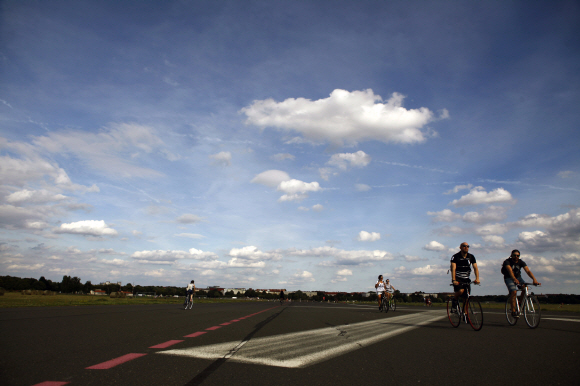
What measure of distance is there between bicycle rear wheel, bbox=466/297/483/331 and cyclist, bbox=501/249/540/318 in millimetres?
1508

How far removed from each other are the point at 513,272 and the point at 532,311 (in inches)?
43.9

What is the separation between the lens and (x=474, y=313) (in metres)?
9.54

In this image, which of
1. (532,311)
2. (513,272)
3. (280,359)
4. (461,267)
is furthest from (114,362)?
(513,272)

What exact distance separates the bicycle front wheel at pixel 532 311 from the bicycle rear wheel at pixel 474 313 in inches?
61.6

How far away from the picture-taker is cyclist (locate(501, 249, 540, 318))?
10.3 m

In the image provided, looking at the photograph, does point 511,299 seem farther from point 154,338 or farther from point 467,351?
point 154,338

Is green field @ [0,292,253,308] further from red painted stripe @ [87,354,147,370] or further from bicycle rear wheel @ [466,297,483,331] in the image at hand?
bicycle rear wheel @ [466,297,483,331]

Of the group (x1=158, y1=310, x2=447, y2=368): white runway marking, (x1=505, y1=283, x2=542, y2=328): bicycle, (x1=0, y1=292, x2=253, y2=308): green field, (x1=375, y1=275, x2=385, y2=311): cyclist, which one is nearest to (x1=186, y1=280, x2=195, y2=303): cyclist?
(x1=0, y1=292, x2=253, y2=308): green field

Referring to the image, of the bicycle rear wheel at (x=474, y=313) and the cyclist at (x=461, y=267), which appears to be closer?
the bicycle rear wheel at (x=474, y=313)

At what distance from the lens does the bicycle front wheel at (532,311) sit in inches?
386

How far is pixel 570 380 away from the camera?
416cm

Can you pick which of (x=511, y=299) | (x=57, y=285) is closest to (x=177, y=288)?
(x=57, y=285)

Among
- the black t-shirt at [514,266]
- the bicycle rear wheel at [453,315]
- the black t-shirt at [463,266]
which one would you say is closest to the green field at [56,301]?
the bicycle rear wheel at [453,315]

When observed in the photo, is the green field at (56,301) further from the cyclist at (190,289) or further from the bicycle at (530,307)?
the bicycle at (530,307)
